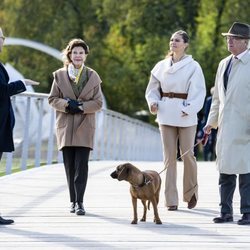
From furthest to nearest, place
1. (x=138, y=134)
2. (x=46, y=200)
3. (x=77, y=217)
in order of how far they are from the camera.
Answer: (x=138, y=134) < (x=46, y=200) < (x=77, y=217)

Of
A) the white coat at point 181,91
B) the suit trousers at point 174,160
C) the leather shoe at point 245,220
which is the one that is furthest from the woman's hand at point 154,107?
the leather shoe at point 245,220

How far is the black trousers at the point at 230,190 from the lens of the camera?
873cm

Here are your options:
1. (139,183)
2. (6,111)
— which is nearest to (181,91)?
(139,183)

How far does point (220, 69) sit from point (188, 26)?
37008mm

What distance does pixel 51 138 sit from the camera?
16.1 m

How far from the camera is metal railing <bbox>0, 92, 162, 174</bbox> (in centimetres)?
1401

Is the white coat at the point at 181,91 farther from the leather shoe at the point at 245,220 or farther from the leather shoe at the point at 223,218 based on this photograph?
the leather shoe at the point at 245,220

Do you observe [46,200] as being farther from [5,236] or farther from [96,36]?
[96,36]

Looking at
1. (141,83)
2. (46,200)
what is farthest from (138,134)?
(46,200)

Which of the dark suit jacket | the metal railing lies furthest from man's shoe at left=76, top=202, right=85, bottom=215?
the metal railing

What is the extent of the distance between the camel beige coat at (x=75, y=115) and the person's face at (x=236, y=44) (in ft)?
4.76

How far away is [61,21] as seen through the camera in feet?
143

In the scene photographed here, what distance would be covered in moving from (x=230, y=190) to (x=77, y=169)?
4.94 ft

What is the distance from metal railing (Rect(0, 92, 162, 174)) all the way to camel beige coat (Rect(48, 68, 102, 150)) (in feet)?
A: 10.9
